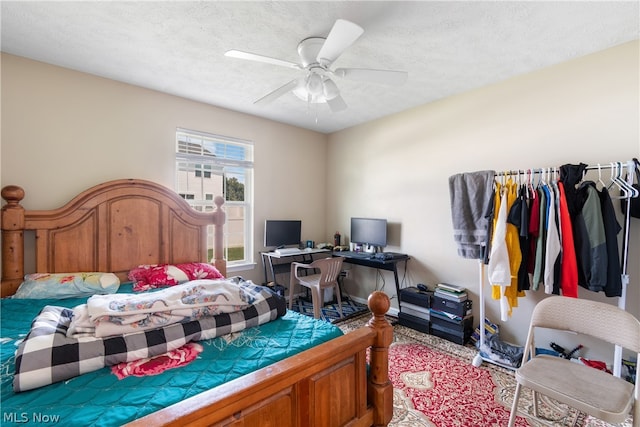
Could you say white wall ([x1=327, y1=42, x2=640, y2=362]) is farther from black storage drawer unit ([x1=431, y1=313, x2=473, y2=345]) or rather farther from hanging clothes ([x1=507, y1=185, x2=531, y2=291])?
hanging clothes ([x1=507, y1=185, x2=531, y2=291])

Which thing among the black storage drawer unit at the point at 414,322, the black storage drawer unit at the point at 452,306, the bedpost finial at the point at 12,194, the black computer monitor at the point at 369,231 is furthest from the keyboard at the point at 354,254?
the bedpost finial at the point at 12,194

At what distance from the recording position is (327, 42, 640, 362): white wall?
2.33 metres

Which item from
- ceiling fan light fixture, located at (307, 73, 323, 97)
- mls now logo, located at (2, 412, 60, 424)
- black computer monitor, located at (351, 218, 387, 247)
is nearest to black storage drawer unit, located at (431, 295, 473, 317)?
black computer monitor, located at (351, 218, 387, 247)

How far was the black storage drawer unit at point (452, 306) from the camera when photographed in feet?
9.80

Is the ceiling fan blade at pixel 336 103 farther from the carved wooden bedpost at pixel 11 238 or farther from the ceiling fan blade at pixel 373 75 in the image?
the carved wooden bedpost at pixel 11 238

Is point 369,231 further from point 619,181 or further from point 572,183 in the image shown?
point 619,181

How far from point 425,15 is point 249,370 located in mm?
2269

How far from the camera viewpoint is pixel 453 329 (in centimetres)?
303

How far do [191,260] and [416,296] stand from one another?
2.55 m

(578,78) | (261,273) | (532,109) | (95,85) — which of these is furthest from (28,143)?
(578,78)

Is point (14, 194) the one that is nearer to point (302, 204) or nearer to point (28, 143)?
point (28, 143)

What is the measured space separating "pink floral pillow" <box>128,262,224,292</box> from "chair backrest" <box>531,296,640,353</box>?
272cm

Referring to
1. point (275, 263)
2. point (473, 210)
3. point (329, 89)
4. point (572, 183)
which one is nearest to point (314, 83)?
point (329, 89)

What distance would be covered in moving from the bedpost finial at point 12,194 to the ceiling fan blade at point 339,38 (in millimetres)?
2583
